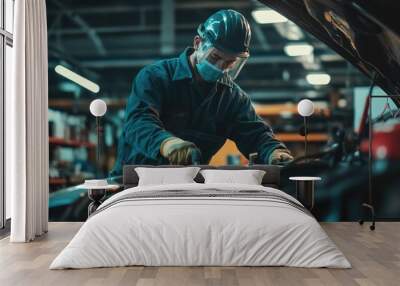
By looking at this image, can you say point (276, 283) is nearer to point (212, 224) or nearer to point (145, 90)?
point (212, 224)

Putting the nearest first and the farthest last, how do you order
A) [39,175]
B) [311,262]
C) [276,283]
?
[276,283] → [311,262] → [39,175]

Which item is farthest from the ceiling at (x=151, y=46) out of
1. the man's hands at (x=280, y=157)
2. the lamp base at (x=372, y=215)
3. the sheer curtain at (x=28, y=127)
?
the lamp base at (x=372, y=215)

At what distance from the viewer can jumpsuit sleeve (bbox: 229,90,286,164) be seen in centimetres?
661

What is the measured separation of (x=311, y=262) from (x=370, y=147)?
109 inches

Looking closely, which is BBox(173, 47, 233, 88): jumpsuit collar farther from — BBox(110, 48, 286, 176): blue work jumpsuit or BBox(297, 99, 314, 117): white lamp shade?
BBox(297, 99, 314, 117): white lamp shade

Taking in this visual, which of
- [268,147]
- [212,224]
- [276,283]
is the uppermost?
[268,147]

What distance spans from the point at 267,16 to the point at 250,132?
154 cm

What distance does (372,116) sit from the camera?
658 cm

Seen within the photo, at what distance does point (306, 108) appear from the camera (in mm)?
6336

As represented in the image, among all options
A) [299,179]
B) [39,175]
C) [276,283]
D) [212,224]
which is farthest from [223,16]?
[276,283]

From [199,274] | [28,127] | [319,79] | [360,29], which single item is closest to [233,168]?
[319,79]

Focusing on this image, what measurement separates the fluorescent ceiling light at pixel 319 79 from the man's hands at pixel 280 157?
975 mm

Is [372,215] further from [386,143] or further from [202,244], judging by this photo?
[202,244]

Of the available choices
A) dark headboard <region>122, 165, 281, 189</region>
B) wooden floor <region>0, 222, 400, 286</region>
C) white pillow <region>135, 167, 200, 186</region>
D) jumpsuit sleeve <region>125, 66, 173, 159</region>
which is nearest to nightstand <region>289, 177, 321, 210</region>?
dark headboard <region>122, 165, 281, 189</region>
